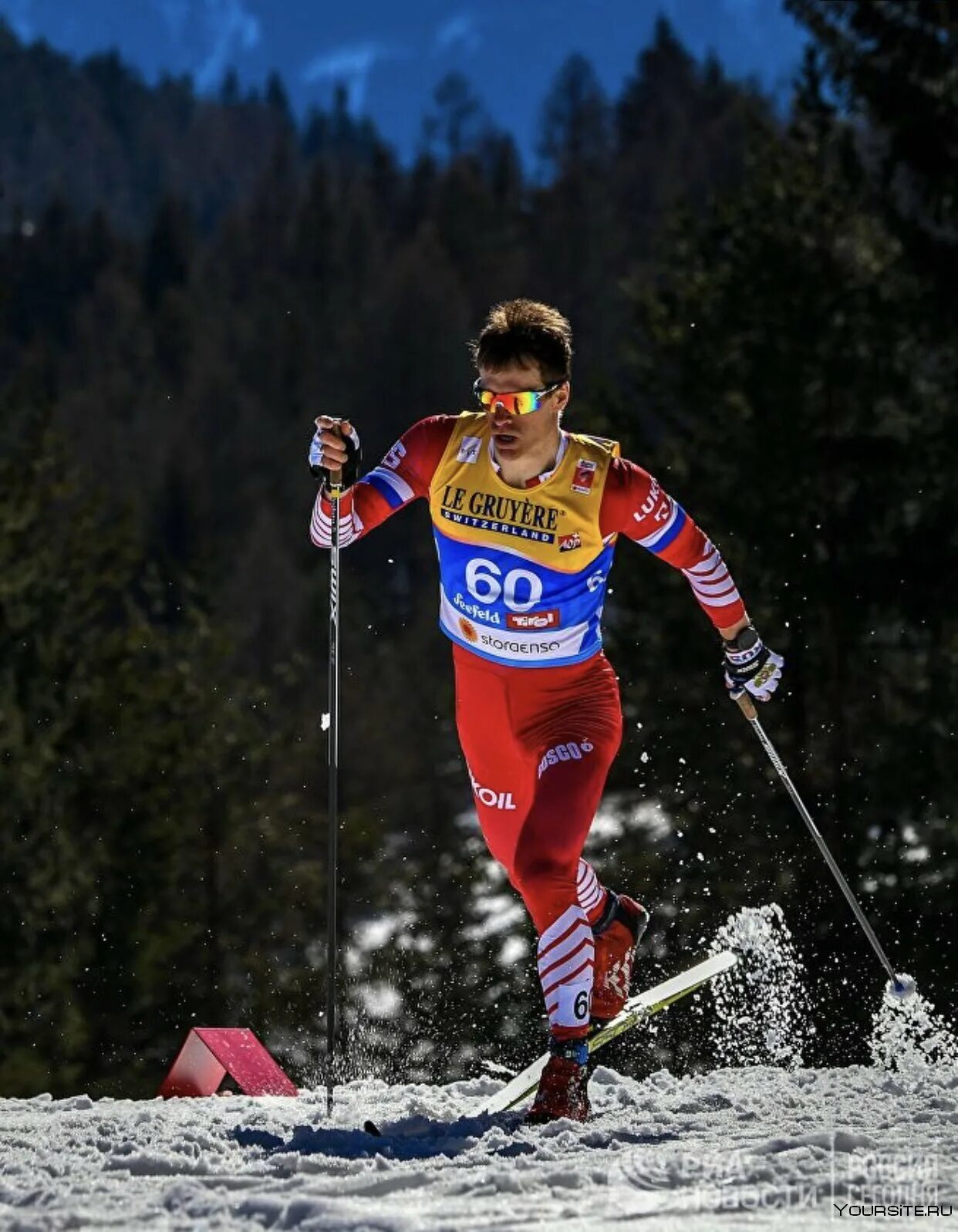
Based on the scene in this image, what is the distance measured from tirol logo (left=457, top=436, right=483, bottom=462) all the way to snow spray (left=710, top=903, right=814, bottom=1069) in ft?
11.5

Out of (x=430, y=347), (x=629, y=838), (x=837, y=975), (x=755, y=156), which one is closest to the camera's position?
(x=837, y=975)

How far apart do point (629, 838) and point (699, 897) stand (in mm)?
2223

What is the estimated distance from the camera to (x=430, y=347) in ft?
163

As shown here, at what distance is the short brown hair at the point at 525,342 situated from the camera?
5215 mm

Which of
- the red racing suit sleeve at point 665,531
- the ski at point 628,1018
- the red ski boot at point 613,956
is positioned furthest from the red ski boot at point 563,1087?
the red racing suit sleeve at point 665,531

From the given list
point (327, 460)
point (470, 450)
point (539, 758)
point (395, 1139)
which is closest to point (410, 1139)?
point (395, 1139)

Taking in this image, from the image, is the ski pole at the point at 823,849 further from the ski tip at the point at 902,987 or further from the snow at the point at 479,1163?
the snow at the point at 479,1163

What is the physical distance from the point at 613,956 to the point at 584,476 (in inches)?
66.4

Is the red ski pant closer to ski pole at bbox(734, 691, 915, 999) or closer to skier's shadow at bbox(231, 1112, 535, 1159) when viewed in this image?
ski pole at bbox(734, 691, 915, 999)

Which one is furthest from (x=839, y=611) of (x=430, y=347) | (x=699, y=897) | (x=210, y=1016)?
(x=430, y=347)

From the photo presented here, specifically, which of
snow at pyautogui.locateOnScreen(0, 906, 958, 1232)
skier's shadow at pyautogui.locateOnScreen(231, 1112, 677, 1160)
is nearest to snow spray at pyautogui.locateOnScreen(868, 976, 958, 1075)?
snow at pyautogui.locateOnScreen(0, 906, 958, 1232)

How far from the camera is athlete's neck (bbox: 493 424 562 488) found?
17.3ft

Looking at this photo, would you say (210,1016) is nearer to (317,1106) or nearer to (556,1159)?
(317,1106)

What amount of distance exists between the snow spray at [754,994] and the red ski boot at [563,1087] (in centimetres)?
329
